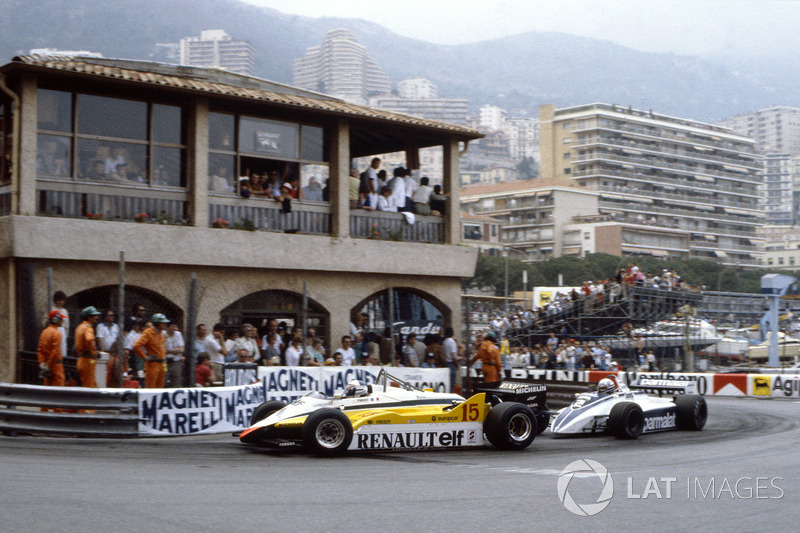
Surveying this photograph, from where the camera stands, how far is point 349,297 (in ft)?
70.2

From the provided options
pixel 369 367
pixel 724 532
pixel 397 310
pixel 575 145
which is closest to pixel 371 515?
pixel 724 532

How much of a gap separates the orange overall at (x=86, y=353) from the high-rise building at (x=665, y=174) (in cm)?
11357

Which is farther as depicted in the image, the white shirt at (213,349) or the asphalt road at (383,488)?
the white shirt at (213,349)

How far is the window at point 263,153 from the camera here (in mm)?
20000

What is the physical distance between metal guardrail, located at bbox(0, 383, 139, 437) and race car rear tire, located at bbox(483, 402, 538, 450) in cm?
520

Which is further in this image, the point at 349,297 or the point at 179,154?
the point at 349,297

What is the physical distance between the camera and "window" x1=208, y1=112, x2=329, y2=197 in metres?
20.0

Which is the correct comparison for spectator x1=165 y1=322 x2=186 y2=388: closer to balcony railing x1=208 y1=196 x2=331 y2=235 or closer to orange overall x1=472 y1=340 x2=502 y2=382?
balcony railing x1=208 y1=196 x2=331 y2=235

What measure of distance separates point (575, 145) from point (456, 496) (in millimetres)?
131181

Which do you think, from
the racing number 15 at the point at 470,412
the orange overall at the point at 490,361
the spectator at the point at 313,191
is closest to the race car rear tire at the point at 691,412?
the orange overall at the point at 490,361

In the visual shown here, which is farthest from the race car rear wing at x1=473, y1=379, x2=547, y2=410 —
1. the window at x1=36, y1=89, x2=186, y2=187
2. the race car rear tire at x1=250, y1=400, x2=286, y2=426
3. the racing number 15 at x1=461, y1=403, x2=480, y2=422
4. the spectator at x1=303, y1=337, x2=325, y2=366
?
the window at x1=36, y1=89, x2=186, y2=187

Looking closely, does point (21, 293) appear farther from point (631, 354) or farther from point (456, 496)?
point (631, 354)

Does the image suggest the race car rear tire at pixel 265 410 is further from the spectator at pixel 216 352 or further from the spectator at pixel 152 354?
the spectator at pixel 216 352

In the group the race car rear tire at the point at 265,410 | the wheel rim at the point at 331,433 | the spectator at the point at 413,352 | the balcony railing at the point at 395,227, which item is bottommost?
the wheel rim at the point at 331,433
